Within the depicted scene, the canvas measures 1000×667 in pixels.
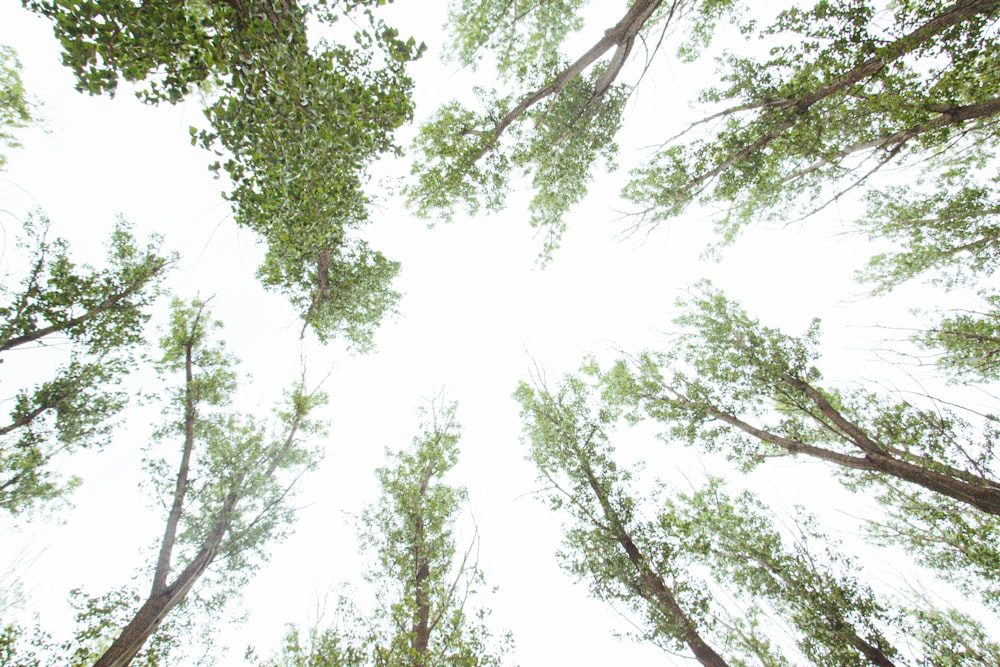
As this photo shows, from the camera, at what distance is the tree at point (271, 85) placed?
3219 mm

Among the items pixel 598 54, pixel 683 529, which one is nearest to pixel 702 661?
pixel 683 529

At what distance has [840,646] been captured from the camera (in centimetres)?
Result: 667

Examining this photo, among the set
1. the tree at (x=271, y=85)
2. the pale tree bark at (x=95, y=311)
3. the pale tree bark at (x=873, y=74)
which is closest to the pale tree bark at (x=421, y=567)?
the tree at (x=271, y=85)

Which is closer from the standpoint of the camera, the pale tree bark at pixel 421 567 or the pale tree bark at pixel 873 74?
the pale tree bark at pixel 873 74

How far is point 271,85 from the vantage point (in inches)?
153

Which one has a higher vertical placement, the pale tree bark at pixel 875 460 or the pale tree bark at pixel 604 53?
the pale tree bark at pixel 604 53

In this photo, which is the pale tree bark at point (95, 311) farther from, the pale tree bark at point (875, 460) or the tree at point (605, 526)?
the pale tree bark at point (875, 460)

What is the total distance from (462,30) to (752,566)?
1462 cm

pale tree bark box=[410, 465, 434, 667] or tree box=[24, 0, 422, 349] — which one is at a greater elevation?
tree box=[24, 0, 422, 349]

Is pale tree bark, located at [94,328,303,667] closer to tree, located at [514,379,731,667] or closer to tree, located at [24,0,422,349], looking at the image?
tree, located at [24,0,422,349]

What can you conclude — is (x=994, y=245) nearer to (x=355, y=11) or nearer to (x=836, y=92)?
(x=836, y=92)

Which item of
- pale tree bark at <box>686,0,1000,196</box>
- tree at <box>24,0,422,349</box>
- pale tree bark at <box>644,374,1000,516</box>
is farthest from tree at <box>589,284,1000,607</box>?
tree at <box>24,0,422,349</box>

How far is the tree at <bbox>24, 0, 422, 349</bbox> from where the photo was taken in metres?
3.22

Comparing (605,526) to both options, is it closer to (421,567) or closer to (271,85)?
(421,567)
